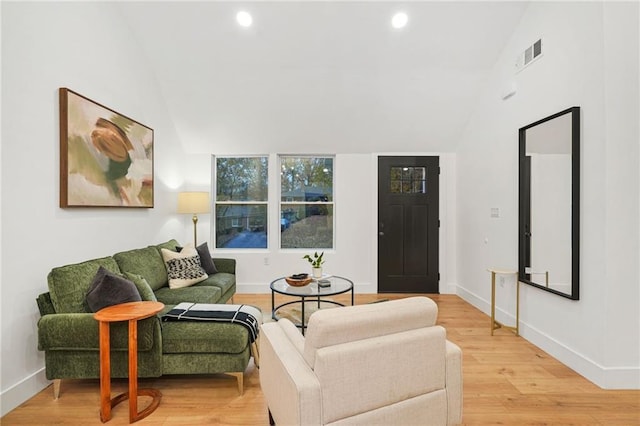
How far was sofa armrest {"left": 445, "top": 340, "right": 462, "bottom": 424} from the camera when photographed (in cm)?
177

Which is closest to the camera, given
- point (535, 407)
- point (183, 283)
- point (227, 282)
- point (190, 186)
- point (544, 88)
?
point (535, 407)

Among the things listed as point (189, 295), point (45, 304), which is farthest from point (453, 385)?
point (45, 304)

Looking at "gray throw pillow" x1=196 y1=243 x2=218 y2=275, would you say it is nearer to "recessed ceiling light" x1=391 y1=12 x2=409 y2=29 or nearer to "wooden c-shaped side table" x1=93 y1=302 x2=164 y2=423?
"wooden c-shaped side table" x1=93 y1=302 x2=164 y2=423

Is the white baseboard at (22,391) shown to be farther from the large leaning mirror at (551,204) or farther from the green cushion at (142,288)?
the large leaning mirror at (551,204)

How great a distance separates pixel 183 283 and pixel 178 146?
2.26 meters

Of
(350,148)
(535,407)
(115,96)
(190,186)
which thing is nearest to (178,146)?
(190,186)

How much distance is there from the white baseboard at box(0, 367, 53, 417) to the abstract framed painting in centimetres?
126

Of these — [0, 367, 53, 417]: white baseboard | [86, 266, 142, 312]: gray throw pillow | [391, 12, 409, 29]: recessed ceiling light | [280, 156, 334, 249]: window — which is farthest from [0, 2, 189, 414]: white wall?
[391, 12, 409, 29]: recessed ceiling light

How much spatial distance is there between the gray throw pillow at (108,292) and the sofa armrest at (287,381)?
1.10 m

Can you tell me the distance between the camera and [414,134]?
5.02 metres

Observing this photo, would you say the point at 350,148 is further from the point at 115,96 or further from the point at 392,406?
the point at 392,406

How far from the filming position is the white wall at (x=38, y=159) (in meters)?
2.29

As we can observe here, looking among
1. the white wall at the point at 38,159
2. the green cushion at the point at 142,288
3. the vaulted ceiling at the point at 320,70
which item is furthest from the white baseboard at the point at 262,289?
the green cushion at the point at 142,288

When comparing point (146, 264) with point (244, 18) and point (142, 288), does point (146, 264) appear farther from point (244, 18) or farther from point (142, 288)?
point (244, 18)
